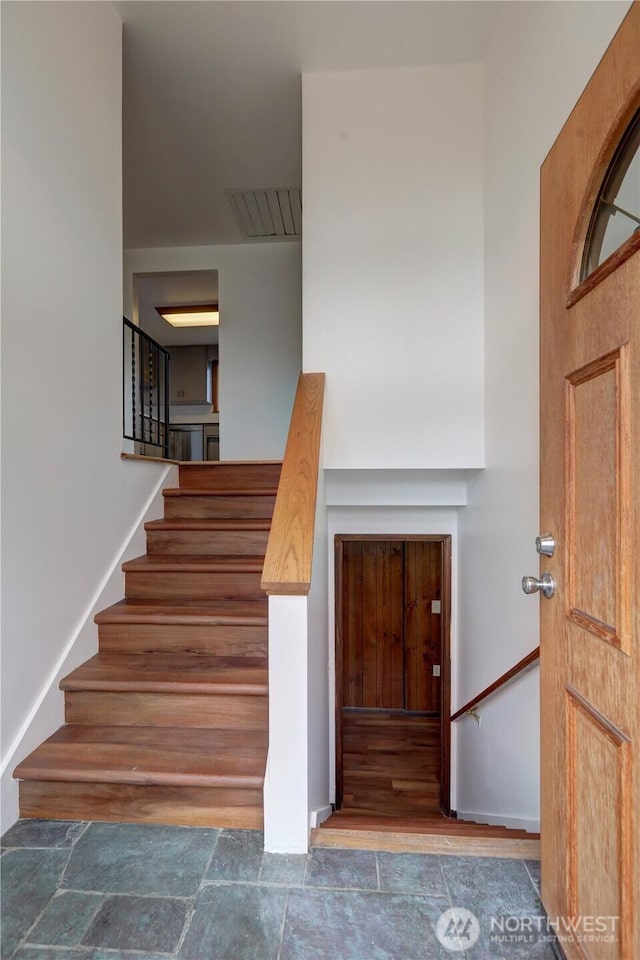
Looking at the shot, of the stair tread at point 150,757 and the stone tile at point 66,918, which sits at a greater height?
the stair tread at point 150,757

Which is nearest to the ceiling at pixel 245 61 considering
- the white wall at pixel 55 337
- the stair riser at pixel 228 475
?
the white wall at pixel 55 337

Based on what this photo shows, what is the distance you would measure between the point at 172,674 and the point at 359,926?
39.3 inches

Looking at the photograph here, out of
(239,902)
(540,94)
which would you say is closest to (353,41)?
(540,94)

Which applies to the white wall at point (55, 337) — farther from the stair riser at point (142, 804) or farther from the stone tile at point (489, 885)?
the stone tile at point (489, 885)

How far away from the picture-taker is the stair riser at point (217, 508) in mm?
2693

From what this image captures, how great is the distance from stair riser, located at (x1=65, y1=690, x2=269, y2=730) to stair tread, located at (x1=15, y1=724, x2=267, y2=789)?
2 centimetres

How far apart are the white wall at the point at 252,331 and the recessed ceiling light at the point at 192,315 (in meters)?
0.99

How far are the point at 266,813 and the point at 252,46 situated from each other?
3.25 meters

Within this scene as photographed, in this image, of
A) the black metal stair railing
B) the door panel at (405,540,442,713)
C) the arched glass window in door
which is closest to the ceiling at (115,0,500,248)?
the black metal stair railing

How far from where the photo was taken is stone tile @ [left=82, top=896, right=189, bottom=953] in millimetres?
1050

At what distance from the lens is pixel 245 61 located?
233 cm

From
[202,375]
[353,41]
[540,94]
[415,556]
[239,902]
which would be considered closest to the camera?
[239,902]

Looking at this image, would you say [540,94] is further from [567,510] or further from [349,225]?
[567,510]

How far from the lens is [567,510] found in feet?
3.36
